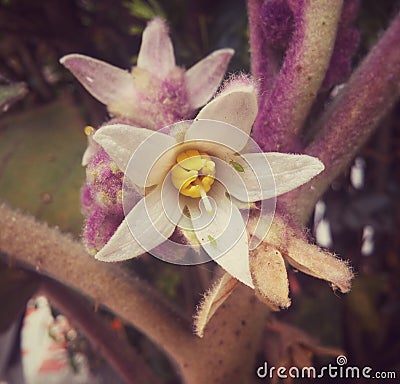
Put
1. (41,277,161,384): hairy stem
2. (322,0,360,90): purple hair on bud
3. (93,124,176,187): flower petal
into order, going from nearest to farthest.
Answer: (93,124,176,187): flower petal < (322,0,360,90): purple hair on bud < (41,277,161,384): hairy stem

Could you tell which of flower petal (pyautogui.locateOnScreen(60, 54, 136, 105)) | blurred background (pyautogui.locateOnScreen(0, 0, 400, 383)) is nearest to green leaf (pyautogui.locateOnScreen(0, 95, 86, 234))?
blurred background (pyautogui.locateOnScreen(0, 0, 400, 383))

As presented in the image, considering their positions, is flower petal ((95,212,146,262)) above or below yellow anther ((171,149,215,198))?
below

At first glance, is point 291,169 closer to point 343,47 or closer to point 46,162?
point 343,47

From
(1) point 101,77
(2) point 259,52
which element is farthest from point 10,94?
(2) point 259,52

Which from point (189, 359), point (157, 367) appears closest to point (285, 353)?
point (189, 359)

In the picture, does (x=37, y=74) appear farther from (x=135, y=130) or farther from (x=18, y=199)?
(x=135, y=130)

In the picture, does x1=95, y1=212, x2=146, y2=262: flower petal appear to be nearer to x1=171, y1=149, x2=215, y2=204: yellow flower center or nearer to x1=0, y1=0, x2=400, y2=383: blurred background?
x1=171, y1=149, x2=215, y2=204: yellow flower center
